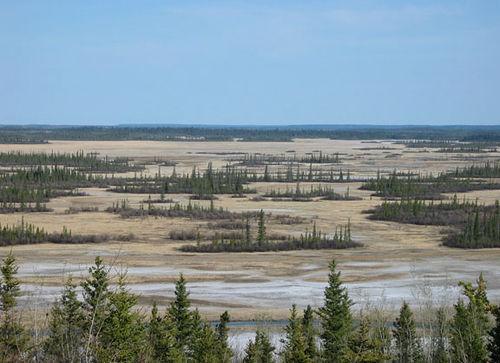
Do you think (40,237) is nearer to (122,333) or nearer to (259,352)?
(259,352)

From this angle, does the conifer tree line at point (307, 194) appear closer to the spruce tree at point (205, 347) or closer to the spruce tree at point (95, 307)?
the spruce tree at point (205, 347)

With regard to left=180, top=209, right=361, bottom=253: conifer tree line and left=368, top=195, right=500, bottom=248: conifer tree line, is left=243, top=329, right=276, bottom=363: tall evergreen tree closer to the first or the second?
left=180, top=209, right=361, bottom=253: conifer tree line

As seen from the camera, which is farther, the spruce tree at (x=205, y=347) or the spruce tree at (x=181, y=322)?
the spruce tree at (x=181, y=322)

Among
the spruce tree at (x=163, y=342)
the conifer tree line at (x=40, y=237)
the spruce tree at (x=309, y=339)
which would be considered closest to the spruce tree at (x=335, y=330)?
the spruce tree at (x=309, y=339)

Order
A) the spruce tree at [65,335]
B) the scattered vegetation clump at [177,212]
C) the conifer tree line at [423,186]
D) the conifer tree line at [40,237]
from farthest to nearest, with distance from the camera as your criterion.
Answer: the conifer tree line at [423,186] < the scattered vegetation clump at [177,212] < the conifer tree line at [40,237] < the spruce tree at [65,335]

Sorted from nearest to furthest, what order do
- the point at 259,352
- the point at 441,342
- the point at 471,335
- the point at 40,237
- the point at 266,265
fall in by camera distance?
the point at 471,335, the point at 441,342, the point at 259,352, the point at 266,265, the point at 40,237

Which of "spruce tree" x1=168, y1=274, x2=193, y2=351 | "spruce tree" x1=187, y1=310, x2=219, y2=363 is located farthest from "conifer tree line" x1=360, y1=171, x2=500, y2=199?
"spruce tree" x1=187, y1=310, x2=219, y2=363

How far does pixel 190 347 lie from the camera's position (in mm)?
25922

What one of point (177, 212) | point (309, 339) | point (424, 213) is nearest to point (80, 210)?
point (177, 212)

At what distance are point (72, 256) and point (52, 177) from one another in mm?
57522

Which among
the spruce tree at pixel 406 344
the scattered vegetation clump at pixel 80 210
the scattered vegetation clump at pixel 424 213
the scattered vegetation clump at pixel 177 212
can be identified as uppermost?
the spruce tree at pixel 406 344

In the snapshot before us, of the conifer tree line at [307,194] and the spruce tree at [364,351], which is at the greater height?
the spruce tree at [364,351]

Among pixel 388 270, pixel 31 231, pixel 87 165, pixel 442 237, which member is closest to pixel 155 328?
pixel 388 270

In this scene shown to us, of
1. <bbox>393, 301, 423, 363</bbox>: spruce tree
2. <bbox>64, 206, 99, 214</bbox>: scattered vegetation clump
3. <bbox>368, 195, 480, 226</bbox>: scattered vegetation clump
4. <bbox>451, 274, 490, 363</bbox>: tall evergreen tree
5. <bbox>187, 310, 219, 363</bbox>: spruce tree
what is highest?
<bbox>451, 274, 490, 363</bbox>: tall evergreen tree
